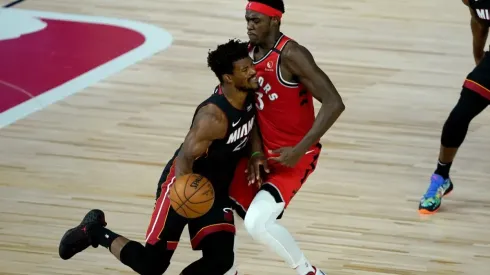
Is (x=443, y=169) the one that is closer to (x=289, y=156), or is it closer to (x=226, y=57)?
(x=289, y=156)

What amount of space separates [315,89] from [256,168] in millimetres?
512

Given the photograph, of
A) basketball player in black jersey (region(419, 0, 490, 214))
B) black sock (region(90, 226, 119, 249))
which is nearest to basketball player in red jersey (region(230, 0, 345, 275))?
black sock (region(90, 226, 119, 249))

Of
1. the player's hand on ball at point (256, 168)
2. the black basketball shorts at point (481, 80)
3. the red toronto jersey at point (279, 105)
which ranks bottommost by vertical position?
the black basketball shorts at point (481, 80)

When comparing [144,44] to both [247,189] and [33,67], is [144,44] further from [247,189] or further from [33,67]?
Result: [247,189]

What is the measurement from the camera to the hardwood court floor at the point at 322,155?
673 cm

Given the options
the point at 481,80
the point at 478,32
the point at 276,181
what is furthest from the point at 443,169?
the point at 276,181

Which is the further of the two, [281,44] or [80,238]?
[80,238]

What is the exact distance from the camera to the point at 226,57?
5.23m

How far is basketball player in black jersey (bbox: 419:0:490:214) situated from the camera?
693 cm

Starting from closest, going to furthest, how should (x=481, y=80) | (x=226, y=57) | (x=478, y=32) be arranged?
(x=226, y=57) < (x=481, y=80) < (x=478, y=32)

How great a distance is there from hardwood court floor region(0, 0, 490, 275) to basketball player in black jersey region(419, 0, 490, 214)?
0.51 ft

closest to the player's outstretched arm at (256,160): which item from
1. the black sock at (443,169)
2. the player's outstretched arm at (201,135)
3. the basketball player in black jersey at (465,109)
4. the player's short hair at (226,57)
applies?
the player's outstretched arm at (201,135)

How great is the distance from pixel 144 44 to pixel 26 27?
145cm

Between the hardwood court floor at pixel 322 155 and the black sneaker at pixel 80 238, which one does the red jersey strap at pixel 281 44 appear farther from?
the hardwood court floor at pixel 322 155
